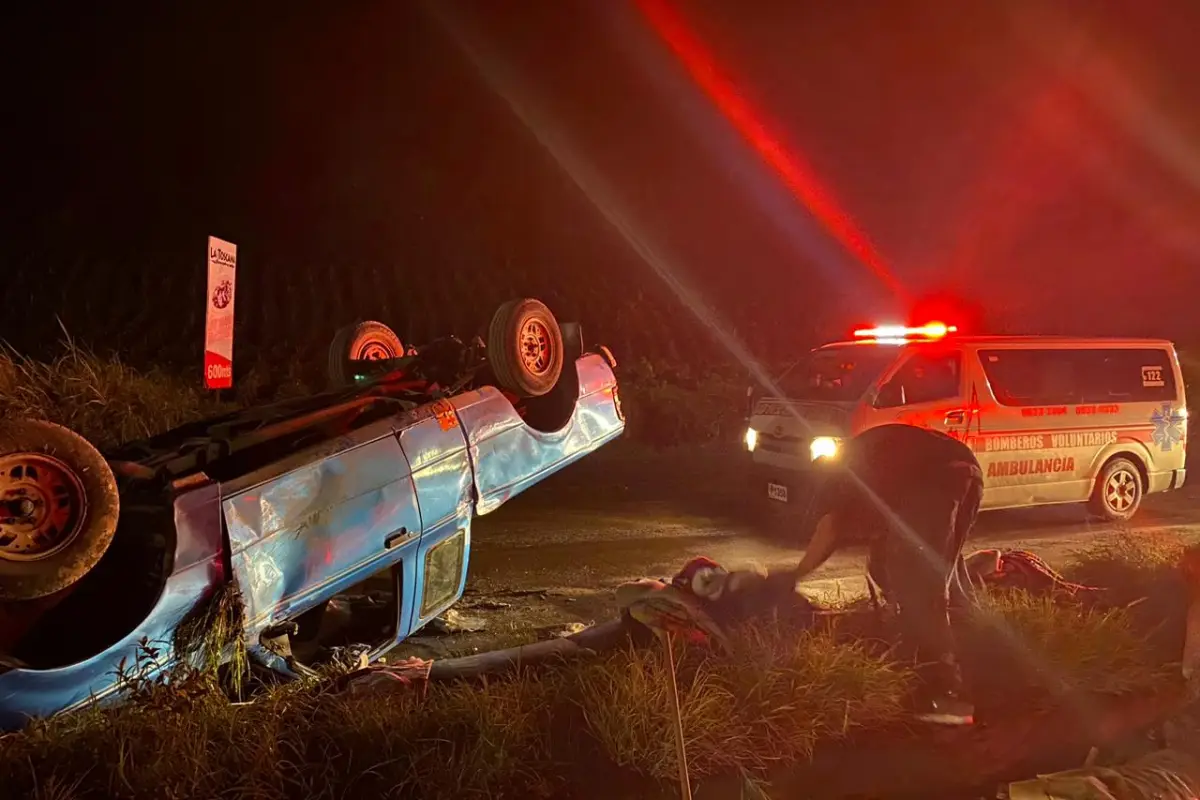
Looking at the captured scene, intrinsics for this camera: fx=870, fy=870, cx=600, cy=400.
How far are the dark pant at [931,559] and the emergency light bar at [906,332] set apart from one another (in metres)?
4.10

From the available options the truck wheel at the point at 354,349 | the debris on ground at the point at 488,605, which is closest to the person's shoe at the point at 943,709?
the debris on ground at the point at 488,605

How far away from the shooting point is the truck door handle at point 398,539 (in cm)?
415

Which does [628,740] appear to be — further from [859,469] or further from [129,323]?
[129,323]

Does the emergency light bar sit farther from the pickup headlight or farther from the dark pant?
the dark pant

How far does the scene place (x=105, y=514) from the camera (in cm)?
343

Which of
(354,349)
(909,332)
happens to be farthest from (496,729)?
(909,332)

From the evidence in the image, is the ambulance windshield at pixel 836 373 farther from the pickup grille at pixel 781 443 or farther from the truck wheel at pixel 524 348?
the truck wheel at pixel 524 348

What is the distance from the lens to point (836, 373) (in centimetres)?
840

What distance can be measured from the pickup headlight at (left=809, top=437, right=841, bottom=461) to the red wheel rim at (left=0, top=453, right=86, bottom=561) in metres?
5.83

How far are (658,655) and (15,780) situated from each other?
2527 millimetres

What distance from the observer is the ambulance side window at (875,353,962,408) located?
7863mm

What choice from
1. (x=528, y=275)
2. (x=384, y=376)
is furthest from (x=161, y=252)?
(x=384, y=376)

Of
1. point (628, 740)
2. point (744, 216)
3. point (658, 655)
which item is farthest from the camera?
point (744, 216)

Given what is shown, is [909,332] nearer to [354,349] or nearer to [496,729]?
[354,349]
